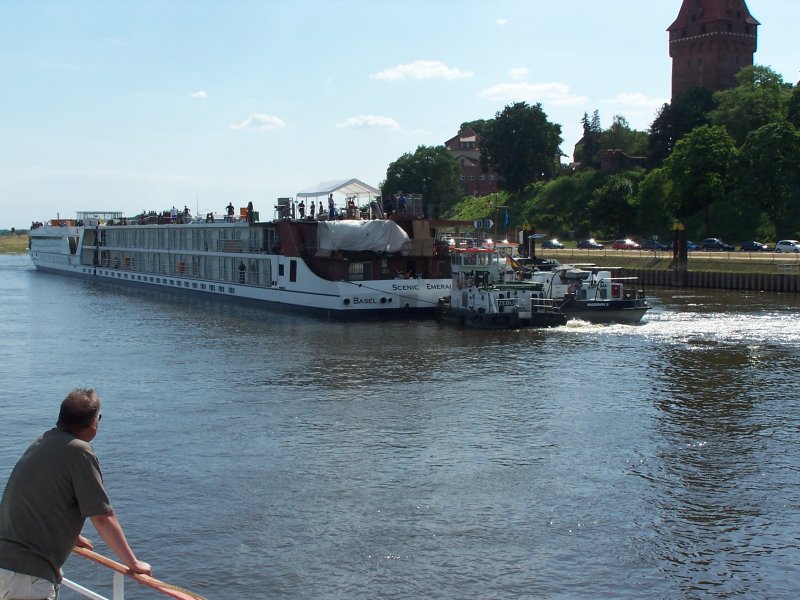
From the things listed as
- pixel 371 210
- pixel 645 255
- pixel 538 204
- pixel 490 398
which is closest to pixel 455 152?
pixel 538 204

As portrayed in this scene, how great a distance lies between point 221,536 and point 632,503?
803cm

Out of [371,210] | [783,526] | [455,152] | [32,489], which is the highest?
[455,152]

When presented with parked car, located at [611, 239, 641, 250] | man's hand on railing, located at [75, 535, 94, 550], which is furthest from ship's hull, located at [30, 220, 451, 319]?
parked car, located at [611, 239, 641, 250]

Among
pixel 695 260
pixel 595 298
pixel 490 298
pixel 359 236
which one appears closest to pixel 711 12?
pixel 695 260

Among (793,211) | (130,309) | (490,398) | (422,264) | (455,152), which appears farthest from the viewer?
(455,152)

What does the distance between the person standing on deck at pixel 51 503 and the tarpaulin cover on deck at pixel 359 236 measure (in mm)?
42106

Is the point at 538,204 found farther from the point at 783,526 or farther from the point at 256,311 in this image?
the point at 783,526

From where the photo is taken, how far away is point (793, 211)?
79.2 m

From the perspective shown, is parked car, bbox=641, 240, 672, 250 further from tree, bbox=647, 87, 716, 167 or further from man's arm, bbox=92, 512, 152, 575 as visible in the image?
man's arm, bbox=92, 512, 152, 575

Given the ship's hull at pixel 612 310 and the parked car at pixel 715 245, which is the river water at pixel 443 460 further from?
the parked car at pixel 715 245

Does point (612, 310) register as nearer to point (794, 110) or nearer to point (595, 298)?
point (595, 298)

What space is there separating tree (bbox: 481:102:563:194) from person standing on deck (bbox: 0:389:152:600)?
123m

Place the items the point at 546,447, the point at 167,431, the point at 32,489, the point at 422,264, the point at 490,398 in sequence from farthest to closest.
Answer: the point at 422,264 → the point at 490,398 → the point at 167,431 → the point at 546,447 → the point at 32,489

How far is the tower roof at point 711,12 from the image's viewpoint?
4767 inches
